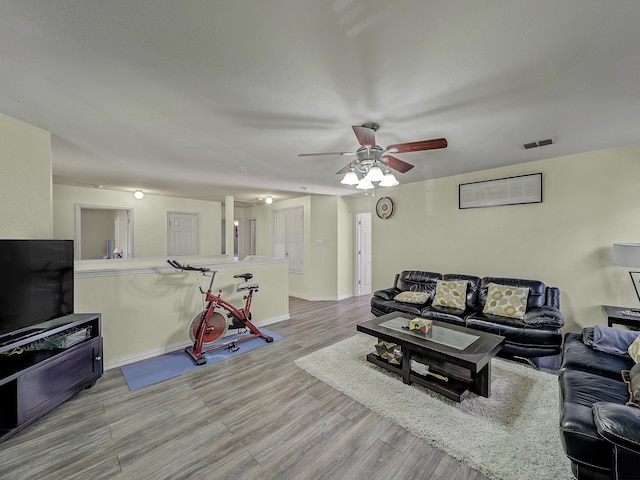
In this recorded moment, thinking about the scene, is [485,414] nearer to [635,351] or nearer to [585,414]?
[585,414]

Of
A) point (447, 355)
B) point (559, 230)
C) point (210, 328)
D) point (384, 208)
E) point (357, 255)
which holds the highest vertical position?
point (384, 208)

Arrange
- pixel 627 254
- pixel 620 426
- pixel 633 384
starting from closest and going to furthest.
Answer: pixel 620 426 < pixel 633 384 < pixel 627 254

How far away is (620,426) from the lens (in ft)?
4.06

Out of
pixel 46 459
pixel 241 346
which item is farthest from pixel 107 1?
pixel 241 346

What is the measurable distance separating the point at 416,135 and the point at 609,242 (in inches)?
109

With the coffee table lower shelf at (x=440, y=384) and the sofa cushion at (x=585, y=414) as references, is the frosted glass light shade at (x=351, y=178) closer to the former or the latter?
the coffee table lower shelf at (x=440, y=384)

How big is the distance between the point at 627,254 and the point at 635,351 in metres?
1.15

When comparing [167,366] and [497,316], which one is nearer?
[167,366]

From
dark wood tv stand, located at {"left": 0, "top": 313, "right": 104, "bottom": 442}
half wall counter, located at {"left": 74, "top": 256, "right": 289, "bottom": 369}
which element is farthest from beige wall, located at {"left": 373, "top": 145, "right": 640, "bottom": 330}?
dark wood tv stand, located at {"left": 0, "top": 313, "right": 104, "bottom": 442}

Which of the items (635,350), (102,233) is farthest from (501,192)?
(102,233)

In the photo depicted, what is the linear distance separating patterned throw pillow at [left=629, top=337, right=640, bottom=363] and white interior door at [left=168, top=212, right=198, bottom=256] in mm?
7690

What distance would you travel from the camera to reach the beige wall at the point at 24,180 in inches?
86.2

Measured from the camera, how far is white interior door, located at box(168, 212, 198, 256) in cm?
677

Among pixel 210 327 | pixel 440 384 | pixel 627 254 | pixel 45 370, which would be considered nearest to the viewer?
pixel 45 370
